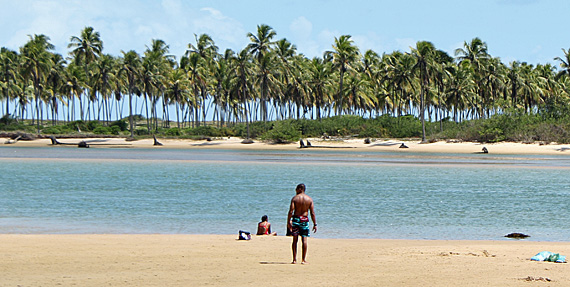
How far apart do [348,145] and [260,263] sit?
65171 mm

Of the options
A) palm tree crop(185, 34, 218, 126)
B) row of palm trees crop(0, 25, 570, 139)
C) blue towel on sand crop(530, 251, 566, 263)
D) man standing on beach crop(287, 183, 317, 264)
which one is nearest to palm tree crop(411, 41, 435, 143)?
row of palm trees crop(0, 25, 570, 139)

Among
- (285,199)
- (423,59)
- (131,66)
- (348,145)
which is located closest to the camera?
(285,199)

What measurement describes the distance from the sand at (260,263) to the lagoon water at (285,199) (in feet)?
8.97

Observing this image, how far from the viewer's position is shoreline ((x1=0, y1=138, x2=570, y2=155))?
65.1 metres

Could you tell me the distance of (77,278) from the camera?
9.80m

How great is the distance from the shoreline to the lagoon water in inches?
892

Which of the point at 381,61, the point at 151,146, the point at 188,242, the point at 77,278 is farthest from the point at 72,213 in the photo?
the point at 381,61

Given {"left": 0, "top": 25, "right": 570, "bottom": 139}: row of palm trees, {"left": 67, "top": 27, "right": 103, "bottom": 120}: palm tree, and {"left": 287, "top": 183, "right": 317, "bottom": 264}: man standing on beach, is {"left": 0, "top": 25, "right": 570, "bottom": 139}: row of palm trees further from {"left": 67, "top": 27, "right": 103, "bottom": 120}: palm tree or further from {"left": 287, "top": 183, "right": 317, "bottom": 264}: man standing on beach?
{"left": 287, "top": 183, "right": 317, "bottom": 264}: man standing on beach

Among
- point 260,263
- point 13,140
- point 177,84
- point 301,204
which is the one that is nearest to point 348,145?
point 177,84

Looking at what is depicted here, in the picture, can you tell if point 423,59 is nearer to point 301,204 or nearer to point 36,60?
point 36,60

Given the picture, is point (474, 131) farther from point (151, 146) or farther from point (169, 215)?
point (169, 215)

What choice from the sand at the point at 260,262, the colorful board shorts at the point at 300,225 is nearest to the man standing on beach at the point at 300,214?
the colorful board shorts at the point at 300,225

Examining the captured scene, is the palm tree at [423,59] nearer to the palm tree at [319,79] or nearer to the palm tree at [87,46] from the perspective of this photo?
the palm tree at [319,79]

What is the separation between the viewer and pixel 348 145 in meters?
76.1
